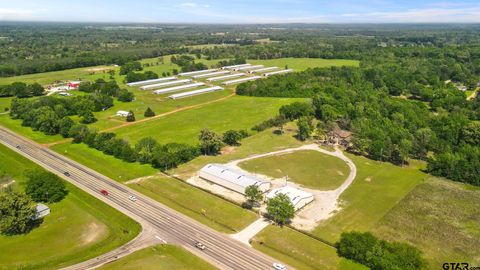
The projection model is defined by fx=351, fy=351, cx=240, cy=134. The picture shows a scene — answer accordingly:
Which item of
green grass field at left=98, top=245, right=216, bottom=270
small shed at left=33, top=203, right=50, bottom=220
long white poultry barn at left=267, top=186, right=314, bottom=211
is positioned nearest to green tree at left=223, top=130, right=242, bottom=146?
long white poultry barn at left=267, top=186, right=314, bottom=211

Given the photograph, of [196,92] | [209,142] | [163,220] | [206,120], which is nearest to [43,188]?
[163,220]

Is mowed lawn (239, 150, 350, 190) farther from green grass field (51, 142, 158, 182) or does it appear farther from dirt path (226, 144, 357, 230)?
green grass field (51, 142, 158, 182)

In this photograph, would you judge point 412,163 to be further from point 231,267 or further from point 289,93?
point 289,93

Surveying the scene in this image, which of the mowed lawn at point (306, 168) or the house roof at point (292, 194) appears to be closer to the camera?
the house roof at point (292, 194)

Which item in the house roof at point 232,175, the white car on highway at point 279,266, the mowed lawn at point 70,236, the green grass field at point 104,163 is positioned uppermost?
the house roof at point 232,175

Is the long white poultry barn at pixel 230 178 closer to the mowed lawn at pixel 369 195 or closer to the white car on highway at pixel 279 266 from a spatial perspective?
the mowed lawn at pixel 369 195

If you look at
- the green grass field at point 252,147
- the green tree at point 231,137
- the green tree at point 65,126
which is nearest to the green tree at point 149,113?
the green tree at point 65,126
